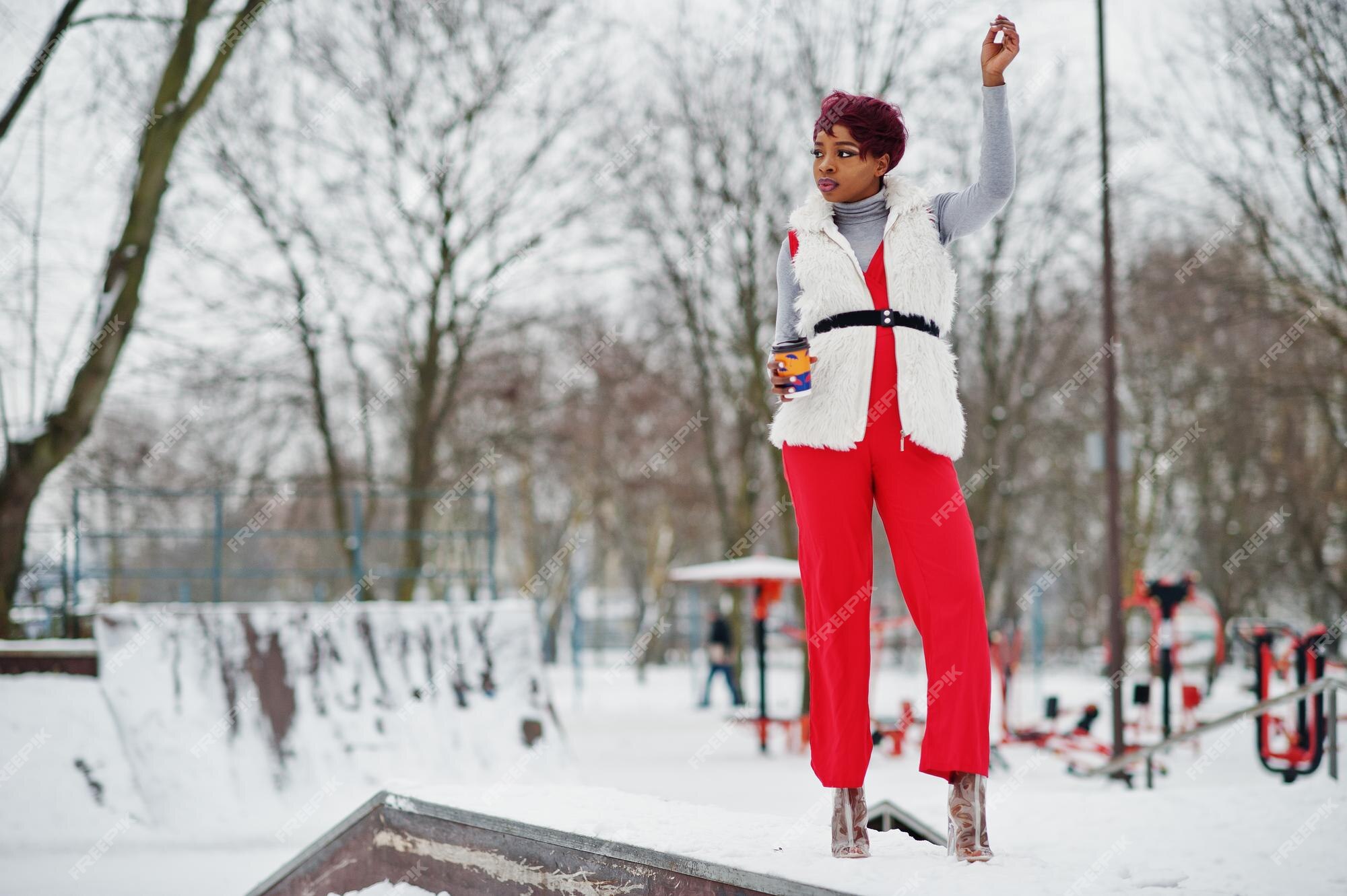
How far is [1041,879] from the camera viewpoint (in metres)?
2.98

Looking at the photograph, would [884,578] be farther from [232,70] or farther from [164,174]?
[164,174]

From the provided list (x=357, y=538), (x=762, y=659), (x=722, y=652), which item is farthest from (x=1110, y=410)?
(x=722, y=652)

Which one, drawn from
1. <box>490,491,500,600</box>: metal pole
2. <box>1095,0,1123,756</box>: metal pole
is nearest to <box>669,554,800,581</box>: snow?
<box>490,491,500,600</box>: metal pole

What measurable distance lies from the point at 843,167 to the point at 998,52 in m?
0.55

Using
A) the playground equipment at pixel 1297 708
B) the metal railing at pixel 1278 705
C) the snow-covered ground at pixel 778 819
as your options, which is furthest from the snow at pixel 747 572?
the metal railing at pixel 1278 705

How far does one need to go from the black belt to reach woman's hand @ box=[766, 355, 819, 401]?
157 mm

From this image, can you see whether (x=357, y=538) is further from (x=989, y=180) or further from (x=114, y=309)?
(x=989, y=180)

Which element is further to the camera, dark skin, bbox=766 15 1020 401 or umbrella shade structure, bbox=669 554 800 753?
umbrella shade structure, bbox=669 554 800 753

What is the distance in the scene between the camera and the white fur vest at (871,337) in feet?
11.2

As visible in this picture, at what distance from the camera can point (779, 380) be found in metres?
3.44

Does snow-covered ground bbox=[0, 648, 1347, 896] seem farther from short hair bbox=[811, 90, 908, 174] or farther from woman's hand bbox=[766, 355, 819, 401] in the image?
short hair bbox=[811, 90, 908, 174]

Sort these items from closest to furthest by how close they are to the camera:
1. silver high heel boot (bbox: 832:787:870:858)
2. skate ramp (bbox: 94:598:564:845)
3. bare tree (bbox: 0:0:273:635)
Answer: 1. silver high heel boot (bbox: 832:787:870:858)
2. skate ramp (bbox: 94:598:564:845)
3. bare tree (bbox: 0:0:273:635)

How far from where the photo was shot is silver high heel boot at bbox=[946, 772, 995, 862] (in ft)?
10.7

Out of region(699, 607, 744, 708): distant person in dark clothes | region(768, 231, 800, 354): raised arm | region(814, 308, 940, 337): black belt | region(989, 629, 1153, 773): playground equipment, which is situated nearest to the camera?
region(814, 308, 940, 337): black belt
